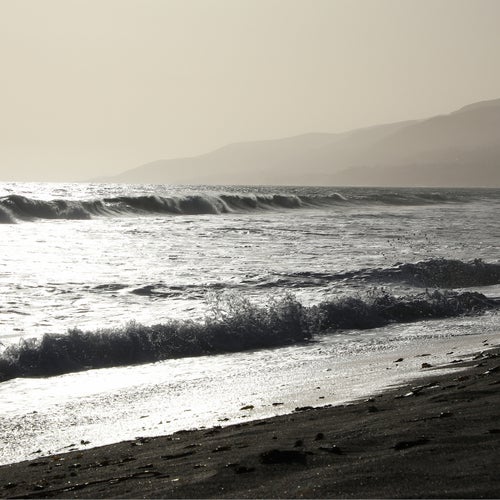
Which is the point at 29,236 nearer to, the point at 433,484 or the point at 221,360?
the point at 221,360

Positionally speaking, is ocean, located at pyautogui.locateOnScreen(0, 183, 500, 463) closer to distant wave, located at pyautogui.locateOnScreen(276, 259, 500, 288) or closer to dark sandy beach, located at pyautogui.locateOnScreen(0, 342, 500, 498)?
distant wave, located at pyautogui.locateOnScreen(276, 259, 500, 288)

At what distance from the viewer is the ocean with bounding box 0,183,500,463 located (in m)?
7.53

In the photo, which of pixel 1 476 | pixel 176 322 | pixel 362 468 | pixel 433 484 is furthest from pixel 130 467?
pixel 176 322

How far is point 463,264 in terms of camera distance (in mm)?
19562

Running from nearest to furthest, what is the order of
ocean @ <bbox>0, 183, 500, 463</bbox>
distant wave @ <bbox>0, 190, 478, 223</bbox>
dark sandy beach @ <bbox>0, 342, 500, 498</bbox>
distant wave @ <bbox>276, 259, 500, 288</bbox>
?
dark sandy beach @ <bbox>0, 342, 500, 498</bbox> → ocean @ <bbox>0, 183, 500, 463</bbox> → distant wave @ <bbox>276, 259, 500, 288</bbox> → distant wave @ <bbox>0, 190, 478, 223</bbox>

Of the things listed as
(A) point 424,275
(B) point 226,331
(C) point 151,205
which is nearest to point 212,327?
(B) point 226,331

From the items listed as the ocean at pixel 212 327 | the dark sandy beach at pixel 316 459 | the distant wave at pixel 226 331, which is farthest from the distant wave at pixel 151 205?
the dark sandy beach at pixel 316 459

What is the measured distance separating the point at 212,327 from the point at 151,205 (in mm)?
38309

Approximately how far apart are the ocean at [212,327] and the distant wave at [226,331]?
26mm

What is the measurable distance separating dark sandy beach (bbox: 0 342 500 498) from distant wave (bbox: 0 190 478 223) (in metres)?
34.7

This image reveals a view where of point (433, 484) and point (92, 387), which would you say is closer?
point (433, 484)

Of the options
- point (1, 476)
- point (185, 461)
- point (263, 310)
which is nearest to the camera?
point (185, 461)

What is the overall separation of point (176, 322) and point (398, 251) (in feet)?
42.1

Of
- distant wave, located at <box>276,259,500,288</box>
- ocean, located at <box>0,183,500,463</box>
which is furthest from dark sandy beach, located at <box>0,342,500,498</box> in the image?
distant wave, located at <box>276,259,500,288</box>
